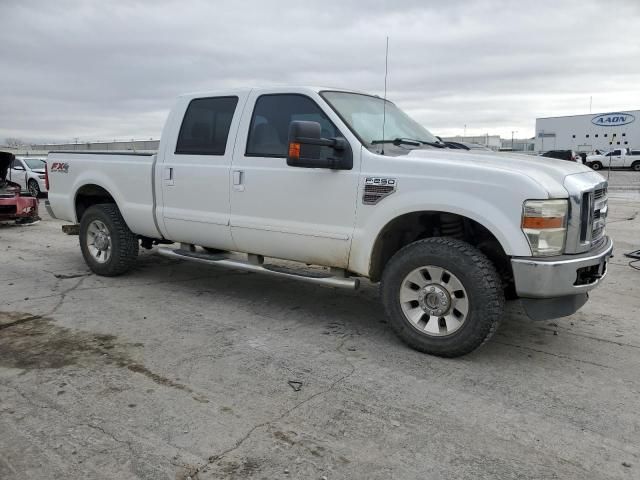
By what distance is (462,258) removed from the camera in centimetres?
394

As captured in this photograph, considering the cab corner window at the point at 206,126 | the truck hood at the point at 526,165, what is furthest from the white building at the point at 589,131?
the cab corner window at the point at 206,126

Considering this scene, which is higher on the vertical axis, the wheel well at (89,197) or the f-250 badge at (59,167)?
the f-250 badge at (59,167)

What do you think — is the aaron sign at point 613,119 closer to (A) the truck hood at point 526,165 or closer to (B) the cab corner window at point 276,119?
(A) the truck hood at point 526,165

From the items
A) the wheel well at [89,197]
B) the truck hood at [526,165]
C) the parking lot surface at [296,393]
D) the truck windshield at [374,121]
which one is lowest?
the parking lot surface at [296,393]

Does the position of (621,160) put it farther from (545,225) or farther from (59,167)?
(545,225)

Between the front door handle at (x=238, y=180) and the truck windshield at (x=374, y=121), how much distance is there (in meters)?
1.06

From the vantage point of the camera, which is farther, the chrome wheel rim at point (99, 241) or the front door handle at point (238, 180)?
the chrome wheel rim at point (99, 241)

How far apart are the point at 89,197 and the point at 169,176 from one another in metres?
1.94

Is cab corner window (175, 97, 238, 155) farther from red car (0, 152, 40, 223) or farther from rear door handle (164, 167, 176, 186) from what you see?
red car (0, 152, 40, 223)

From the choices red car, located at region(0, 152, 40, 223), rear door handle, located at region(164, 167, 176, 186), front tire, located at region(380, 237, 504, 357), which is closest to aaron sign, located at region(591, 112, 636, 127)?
red car, located at region(0, 152, 40, 223)

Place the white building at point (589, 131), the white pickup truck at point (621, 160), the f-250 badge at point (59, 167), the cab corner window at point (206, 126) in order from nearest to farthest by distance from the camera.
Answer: the cab corner window at point (206, 126) < the f-250 badge at point (59, 167) < the white pickup truck at point (621, 160) < the white building at point (589, 131)

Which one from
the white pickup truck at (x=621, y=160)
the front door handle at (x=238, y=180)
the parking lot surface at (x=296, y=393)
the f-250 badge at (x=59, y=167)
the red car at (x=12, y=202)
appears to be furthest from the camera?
the white pickup truck at (x=621, y=160)

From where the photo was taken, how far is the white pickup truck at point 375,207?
378 cm

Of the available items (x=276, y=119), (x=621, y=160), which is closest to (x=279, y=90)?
(x=276, y=119)
